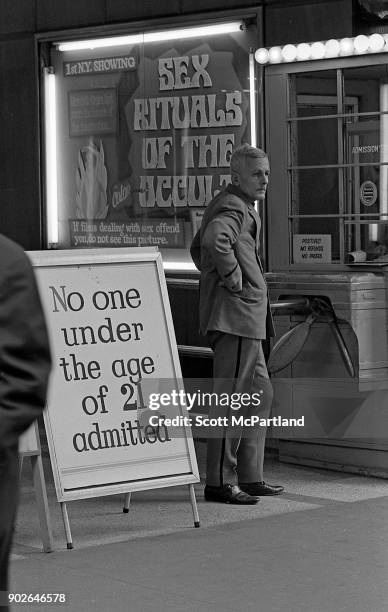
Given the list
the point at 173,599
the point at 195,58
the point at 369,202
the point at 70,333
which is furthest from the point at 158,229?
the point at 173,599

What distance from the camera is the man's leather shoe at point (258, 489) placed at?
7477mm

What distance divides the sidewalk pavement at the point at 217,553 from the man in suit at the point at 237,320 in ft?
0.68

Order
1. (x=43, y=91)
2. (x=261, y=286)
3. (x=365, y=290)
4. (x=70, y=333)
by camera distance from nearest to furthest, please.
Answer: (x=70, y=333) < (x=261, y=286) < (x=365, y=290) < (x=43, y=91)

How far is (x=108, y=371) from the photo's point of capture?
6.60 metres

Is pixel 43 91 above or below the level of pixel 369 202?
above

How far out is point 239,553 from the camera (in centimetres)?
610

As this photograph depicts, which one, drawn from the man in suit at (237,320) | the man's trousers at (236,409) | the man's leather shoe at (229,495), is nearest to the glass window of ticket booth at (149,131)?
the man in suit at (237,320)

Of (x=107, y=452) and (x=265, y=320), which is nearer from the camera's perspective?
(x=107, y=452)

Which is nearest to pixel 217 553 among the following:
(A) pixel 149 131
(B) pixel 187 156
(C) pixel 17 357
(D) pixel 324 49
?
(C) pixel 17 357

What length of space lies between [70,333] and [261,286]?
1.33 meters

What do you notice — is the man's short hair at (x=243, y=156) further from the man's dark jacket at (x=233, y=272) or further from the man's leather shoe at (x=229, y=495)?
the man's leather shoe at (x=229, y=495)

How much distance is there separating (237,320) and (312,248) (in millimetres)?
1413

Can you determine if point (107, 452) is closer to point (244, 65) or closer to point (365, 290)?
point (365, 290)

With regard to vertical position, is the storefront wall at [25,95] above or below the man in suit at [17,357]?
above
